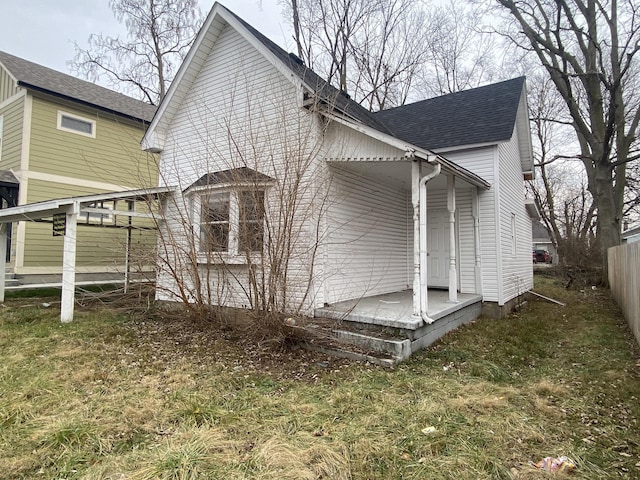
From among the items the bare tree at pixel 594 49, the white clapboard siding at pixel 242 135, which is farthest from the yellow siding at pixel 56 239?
the bare tree at pixel 594 49

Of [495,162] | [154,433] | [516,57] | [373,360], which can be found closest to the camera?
[154,433]

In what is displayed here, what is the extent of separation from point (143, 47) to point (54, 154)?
10.4 meters

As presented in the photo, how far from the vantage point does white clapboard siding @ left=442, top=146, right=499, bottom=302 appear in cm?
820

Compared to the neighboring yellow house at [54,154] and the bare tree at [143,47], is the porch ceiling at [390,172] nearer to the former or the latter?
the neighboring yellow house at [54,154]

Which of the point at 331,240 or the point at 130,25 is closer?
the point at 331,240

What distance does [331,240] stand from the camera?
661 centimetres

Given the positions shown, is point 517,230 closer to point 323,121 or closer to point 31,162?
point 323,121

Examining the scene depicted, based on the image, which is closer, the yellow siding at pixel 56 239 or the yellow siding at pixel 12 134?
the yellow siding at pixel 56 239

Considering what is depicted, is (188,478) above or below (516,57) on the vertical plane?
below

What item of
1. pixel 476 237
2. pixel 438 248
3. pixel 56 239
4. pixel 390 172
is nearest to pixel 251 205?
pixel 390 172

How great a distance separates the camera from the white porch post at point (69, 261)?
687cm

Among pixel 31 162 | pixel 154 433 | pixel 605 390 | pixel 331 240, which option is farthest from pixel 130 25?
pixel 605 390

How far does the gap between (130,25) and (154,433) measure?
70.7ft

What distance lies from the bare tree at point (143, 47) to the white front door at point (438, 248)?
52.7 ft
